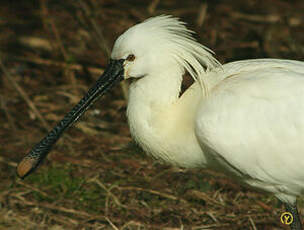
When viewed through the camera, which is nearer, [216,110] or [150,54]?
[216,110]

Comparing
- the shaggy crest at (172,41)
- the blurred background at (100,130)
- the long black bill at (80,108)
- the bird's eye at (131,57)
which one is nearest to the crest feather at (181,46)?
the shaggy crest at (172,41)

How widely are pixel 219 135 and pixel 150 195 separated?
5.44ft

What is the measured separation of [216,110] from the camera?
4070 millimetres

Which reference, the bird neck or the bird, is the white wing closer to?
the bird

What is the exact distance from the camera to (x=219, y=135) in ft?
13.1

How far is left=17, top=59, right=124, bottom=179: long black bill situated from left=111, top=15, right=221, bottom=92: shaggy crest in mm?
234

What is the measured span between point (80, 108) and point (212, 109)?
105cm

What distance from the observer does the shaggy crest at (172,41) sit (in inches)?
170

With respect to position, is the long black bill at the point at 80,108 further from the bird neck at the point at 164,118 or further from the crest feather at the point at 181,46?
the crest feather at the point at 181,46

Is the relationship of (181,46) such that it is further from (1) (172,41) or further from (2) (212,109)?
(2) (212,109)

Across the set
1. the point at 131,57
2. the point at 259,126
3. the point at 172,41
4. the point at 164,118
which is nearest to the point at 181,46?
the point at 172,41

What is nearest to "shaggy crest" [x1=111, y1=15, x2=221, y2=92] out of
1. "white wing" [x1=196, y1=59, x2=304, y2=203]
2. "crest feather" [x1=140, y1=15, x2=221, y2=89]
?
"crest feather" [x1=140, y1=15, x2=221, y2=89]

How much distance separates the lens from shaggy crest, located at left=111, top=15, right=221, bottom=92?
170 inches

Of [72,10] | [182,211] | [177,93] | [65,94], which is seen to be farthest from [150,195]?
[72,10]
